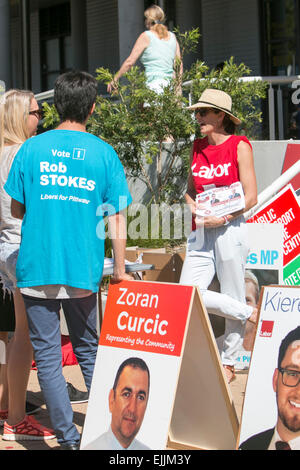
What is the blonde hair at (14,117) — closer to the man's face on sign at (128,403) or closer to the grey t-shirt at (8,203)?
the grey t-shirt at (8,203)

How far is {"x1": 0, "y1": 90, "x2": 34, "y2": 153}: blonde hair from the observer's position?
4473 mm

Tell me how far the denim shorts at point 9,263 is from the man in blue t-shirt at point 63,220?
1.24 ft

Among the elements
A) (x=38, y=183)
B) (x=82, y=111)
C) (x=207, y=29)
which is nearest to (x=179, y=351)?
(x=38, y=183)

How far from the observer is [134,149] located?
7504 mm

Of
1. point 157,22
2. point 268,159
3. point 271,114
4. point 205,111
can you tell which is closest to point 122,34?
point 271,114

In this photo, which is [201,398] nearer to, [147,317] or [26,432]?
[147,317]

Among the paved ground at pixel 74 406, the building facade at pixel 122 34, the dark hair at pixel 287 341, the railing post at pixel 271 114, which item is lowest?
the paved ground at pixel 74 406

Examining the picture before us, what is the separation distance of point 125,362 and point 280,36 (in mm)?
12023

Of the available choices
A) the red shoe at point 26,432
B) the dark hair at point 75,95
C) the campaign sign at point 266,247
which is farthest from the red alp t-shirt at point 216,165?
Result: the red shoe at point 26,432

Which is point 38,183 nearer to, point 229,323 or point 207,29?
point 229,323

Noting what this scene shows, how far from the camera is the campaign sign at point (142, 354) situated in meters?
3.75

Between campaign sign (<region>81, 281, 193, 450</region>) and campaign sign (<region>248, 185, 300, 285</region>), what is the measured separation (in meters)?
2.30

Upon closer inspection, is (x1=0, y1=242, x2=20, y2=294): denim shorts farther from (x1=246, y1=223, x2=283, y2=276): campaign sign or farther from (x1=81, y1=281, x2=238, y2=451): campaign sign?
(x1=246, y1=223, x2=283, y2=276): campaign sign

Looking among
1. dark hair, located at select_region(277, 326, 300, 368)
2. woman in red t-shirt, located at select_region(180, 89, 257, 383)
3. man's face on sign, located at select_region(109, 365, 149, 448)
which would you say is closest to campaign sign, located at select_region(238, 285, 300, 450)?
Result: dark hair, located at select_region(277, 326, 300, 368)
